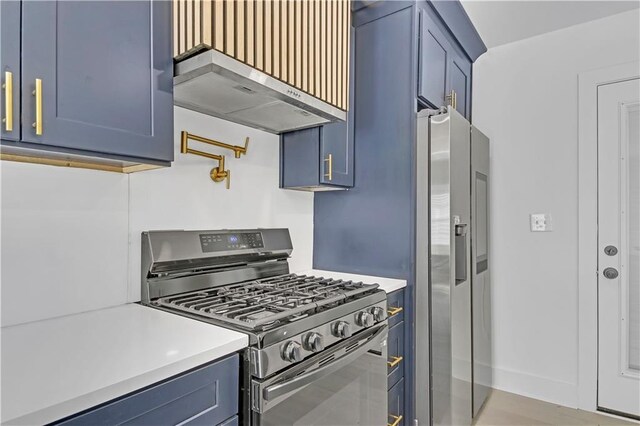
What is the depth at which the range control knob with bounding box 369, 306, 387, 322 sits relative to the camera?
5.03ft

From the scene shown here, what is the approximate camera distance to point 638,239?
2.24m

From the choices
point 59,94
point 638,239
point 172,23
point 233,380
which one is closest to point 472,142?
point 638,239

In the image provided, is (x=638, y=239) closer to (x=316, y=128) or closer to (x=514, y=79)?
(x=514, y=79)

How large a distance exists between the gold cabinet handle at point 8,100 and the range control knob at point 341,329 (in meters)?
1.07

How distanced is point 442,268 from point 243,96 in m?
1.22

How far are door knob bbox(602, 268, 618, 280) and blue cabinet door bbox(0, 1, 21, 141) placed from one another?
2953mm

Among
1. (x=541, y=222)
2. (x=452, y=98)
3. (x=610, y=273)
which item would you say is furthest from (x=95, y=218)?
(x=610, y=273)

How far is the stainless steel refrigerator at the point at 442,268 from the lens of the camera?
1819 mm

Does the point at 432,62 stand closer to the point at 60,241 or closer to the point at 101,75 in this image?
the point at 101,75

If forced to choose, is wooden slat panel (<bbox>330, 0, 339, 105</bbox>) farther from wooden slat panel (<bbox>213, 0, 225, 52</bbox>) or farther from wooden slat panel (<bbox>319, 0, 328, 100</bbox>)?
wooden slat panel (<bbox>213, 0, 225, 52</bbox>)

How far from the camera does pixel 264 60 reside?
138 centimetres

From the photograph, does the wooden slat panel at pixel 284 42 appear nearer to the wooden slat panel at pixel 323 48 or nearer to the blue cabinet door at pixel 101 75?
the wooden slat panel at pixel 323 48

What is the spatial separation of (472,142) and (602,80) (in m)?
1.02

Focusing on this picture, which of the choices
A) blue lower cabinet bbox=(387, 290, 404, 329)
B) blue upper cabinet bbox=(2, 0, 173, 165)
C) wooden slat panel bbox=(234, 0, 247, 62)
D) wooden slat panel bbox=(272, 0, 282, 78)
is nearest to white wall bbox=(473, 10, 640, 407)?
blue lower cabinet bbox=(387, 290, 404, 329)
